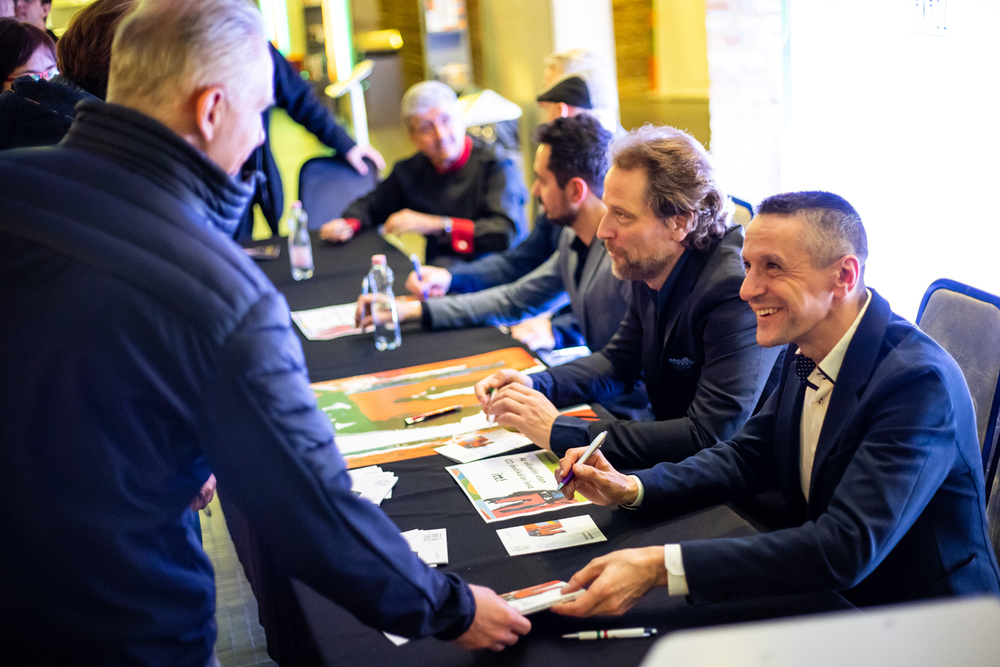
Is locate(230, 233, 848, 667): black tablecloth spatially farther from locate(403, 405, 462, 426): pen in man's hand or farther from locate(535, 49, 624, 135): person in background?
locate(535, 49, 624, 135): person in background

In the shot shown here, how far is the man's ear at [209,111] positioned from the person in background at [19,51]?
1.73 m

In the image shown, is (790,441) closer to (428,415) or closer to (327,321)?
(428,415)

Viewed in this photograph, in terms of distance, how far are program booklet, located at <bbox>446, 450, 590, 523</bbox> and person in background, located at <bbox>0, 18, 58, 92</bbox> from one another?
1726mm

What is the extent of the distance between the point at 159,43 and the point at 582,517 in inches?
39.4

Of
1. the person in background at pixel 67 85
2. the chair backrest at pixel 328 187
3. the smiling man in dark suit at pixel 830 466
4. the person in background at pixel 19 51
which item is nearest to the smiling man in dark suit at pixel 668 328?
the smiling man in dark suit at pixel 830 466

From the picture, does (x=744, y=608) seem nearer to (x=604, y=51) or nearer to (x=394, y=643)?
(x=394, y=643)

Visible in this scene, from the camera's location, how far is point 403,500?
1555mm

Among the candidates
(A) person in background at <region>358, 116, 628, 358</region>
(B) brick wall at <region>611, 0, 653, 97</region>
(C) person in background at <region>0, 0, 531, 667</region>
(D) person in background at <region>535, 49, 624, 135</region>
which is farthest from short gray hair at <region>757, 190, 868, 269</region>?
(B) brick wall at <region>611, 0, 653, 97</region>

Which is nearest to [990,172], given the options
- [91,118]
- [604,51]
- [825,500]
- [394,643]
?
[825,500]

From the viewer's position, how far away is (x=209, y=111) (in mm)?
902

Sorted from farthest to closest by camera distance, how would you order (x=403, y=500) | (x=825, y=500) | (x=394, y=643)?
1. (x=403, y=500)
2. (x=825, y=500)
3. (x=394, y=643)

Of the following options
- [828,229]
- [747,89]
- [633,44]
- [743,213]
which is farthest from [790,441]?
[633,44]

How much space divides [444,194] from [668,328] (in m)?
2.36

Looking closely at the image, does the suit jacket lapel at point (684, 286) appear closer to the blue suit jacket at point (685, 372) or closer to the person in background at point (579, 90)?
the blue suit jacket at point (685, 372)
